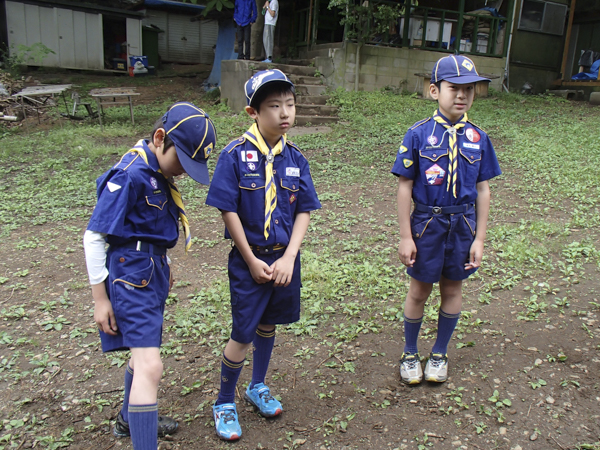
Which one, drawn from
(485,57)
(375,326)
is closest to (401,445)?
(375,326)

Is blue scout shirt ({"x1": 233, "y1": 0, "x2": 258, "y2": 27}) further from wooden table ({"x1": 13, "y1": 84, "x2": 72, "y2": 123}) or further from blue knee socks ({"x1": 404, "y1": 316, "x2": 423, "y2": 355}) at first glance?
blue knee socks ({"x1": 404, "y1": 316, "x2": 423, "y2": 355})

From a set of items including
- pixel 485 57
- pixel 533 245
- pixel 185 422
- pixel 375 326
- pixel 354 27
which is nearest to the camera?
pixel 185 422

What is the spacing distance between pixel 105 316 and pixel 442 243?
1.71 metres

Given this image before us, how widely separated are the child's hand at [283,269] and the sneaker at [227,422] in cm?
72

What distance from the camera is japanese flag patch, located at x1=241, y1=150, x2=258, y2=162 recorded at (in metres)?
2.26

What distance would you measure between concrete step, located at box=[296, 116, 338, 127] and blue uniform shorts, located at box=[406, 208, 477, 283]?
24.2 feet

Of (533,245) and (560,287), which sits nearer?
(560,287)

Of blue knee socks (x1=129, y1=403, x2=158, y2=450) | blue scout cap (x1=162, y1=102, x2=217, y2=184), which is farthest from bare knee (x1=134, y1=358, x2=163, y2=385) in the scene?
blue scout cap (x1=162, y1=102, x2=217, y2=184)

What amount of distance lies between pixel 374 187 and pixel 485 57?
9220mm

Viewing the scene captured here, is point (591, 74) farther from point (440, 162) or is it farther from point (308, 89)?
point (440, 162)

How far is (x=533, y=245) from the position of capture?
4.51m

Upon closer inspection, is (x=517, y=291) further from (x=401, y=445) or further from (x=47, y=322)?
(x=47, y=322)

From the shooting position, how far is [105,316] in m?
2.00

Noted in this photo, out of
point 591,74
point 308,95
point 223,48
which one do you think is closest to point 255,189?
point 308,95
